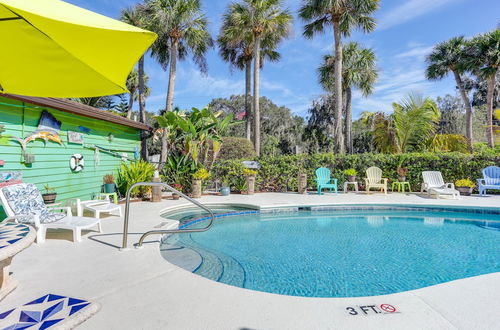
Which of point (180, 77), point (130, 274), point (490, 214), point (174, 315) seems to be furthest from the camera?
point (180, 77)

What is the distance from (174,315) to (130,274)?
3.90 feet

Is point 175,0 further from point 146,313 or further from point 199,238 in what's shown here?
point 146,313

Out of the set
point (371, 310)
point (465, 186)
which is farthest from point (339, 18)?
point (371, 310)

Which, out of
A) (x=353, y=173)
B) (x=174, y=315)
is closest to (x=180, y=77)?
(x=353, y=173)

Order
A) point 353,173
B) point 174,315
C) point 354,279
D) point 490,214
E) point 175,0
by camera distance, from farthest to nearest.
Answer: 1. point 175,0
2. point 353,173
3. point 490,214
4. point 354,279
5. point 174,315

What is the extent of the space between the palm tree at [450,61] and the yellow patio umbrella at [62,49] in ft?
79.4

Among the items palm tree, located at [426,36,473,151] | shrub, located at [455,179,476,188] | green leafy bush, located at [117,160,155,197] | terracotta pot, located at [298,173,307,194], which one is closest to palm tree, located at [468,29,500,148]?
palm tree, located at [426,36,473,151]

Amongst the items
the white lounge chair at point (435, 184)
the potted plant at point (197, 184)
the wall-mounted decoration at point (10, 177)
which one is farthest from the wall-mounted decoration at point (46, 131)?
the white lounge chair at point (435, 184)

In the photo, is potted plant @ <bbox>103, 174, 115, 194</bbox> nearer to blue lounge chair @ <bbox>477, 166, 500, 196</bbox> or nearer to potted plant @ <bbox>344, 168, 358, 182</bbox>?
potted plant @ <bbox>344, 168, 358, 182</bbox>

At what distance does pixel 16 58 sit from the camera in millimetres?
2424

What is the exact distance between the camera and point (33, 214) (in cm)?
469

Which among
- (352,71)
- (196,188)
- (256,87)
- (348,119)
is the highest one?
(352,71)

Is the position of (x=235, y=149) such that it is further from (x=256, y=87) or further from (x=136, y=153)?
(x=136, y=153)

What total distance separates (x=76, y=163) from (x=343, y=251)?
7.34 meters
